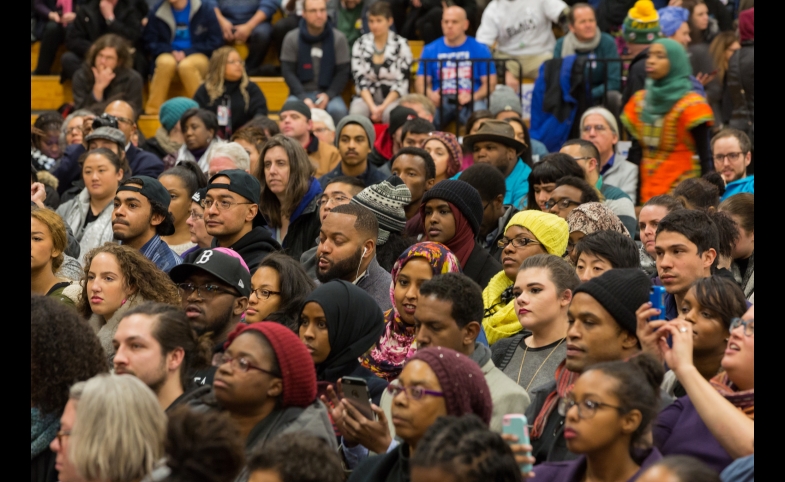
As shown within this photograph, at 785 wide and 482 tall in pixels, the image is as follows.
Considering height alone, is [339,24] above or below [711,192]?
above

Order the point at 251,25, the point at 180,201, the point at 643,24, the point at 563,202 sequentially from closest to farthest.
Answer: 1. the point at 563,202
2. the point at 180,201
3. the point at 643,24
4. the point at 251,25

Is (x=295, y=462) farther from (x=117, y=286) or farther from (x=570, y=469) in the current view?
(x=117, y=286)

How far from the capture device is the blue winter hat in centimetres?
1088

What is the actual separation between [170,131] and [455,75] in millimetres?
2767

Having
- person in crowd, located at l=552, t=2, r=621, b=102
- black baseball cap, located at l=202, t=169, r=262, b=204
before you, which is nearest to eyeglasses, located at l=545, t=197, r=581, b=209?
black baseball cap, located at l=202, t=169, r=262, b=204

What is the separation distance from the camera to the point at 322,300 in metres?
4.99

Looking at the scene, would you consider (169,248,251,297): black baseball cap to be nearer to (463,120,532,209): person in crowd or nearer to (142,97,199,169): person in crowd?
(463,120,532,209): person in crowd

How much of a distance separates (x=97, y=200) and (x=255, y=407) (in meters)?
4.15

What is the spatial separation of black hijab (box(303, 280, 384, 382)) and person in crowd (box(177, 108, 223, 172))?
4.72 meters

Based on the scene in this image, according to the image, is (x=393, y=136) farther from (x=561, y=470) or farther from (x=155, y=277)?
(x=561, y=470)

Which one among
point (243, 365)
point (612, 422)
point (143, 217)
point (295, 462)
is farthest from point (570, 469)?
point (143, 217)

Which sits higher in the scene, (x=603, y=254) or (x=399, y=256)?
(x=603, y=254)

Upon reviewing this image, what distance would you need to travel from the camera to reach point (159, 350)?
4.73m

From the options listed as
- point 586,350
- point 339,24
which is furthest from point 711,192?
point 339,24
